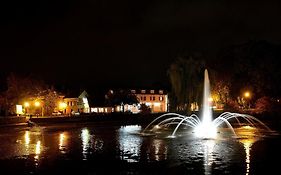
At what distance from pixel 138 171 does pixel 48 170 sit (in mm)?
4853

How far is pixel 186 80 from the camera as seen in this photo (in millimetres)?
74312

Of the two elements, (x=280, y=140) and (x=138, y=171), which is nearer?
(x=138, y=171)

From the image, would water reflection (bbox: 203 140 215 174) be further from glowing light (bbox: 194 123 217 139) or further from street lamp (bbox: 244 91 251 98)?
street lamp (bbox: 244 91 251 98)

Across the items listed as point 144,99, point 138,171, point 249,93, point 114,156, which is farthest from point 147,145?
point 144,99

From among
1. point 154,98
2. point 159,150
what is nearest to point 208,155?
point 159,150

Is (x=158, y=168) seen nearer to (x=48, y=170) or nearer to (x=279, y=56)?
(x=48, y=170)

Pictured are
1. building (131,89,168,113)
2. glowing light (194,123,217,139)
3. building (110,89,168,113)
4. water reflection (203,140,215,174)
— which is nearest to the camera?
water reflection (203,140,215,174)

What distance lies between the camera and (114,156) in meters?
27.3

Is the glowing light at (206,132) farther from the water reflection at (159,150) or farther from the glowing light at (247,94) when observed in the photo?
the glowing light at (247,94)

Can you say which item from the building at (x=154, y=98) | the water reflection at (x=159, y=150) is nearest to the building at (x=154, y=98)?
the building at (x=154, y=98)

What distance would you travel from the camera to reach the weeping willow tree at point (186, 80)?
7362 centimetres

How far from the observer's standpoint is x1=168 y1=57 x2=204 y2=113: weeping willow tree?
242ft

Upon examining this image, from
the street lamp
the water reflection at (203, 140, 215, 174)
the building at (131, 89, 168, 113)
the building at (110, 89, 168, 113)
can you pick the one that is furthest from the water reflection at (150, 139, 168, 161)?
the building at (131, 89, 168, 113)

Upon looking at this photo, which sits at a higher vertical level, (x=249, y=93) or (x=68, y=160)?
(x=249, y=93)
